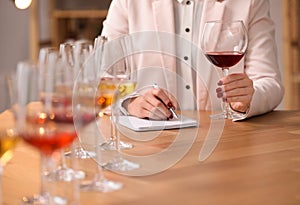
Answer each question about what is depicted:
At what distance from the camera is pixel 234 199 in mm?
1183

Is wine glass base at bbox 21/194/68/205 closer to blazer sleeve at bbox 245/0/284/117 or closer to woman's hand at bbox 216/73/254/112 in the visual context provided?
woman's hand at bbox 216/73/254/112

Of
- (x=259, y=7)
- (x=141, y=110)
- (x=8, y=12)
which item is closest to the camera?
(x=141, y=110)

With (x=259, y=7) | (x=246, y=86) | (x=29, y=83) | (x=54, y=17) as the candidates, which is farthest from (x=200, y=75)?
(x=54, y=17)

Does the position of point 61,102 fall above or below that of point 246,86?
above

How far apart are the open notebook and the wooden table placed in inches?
1.6

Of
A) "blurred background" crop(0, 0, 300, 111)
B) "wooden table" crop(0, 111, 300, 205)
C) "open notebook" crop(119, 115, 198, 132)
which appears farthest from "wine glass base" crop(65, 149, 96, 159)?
"blurred background" crop(0, 0, 300, 111)

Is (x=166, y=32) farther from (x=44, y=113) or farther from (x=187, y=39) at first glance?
(x=44, y=113)

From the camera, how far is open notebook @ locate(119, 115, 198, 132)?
71.5 inches

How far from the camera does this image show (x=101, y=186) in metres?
1.26

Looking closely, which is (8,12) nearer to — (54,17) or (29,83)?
(54,17)

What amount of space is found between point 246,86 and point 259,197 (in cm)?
86

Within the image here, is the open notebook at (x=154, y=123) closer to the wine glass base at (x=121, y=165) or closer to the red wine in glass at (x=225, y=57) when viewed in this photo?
the red wine in glass at (x=225, y=57)

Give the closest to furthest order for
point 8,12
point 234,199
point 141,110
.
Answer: point 234,199
point 141,110
point 8,12

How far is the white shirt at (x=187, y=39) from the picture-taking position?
249 cm
